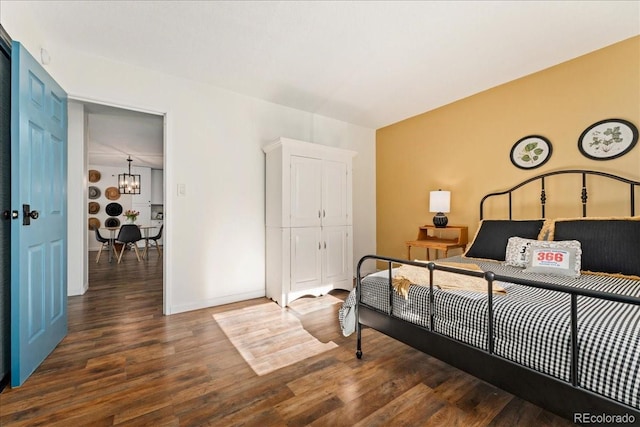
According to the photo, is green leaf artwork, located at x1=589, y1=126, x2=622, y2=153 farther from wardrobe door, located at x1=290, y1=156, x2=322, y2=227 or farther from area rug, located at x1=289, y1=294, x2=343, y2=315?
area rug, located at x1=289, y1=294, x2=343, y2=315

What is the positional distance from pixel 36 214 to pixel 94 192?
24.8 feet

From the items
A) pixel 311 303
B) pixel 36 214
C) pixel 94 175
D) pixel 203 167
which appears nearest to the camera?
pixel 36 214

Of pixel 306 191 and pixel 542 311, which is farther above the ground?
pixel 306 191

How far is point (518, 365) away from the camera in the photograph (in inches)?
50.1

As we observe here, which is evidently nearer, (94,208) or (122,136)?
(122,136)

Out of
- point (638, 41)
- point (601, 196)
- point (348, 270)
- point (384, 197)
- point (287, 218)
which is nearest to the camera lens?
point (638, 41)

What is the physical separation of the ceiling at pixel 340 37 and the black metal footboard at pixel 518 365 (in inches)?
71.6

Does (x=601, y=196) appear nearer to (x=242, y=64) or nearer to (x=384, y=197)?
(x=384, y=197)

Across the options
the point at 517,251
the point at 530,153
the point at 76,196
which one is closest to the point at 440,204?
the point at 530,153

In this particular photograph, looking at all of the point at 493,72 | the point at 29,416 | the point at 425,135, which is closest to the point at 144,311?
the point at 29,416

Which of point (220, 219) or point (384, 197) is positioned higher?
point (384, 197)

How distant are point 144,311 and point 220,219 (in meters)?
1.21

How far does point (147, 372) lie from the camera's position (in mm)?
1889

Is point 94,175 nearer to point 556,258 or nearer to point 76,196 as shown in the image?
point 76,196
